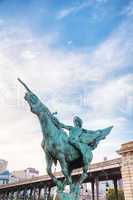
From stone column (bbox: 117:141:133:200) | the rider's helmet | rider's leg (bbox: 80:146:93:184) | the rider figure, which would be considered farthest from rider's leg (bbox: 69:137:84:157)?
stone column (bbox: 117:141:133:200)

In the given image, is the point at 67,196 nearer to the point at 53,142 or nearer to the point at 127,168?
the point at 53,142

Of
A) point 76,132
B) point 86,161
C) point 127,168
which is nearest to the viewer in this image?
point 86,161

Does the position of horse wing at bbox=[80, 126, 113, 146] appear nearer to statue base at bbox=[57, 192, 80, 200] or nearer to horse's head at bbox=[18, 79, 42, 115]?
statue base at bbox=[57, 192, 80, 200]

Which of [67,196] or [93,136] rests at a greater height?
[93,136]

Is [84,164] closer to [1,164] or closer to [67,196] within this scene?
[67,196]

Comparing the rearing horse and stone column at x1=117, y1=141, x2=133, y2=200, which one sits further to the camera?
stone column at x1=117, y1=141, x2=133, y2=200

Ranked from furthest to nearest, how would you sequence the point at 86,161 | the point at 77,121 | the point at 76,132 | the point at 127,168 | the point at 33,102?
1. the point at 127,168
2. the point at 77,121
3. the point at 76,132
4. the point at 86,161
5. the point at 33,102

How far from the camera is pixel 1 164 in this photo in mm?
145250

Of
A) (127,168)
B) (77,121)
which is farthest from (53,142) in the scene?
(127,168)

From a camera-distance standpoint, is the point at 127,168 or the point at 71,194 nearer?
the point at 71,194

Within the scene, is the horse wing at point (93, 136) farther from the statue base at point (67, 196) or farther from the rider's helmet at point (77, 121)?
the statue base at point (67, 196)

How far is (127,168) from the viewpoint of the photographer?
70.1 ft

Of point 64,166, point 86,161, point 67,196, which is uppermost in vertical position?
point 86,161

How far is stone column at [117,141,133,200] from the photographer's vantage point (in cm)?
2078
